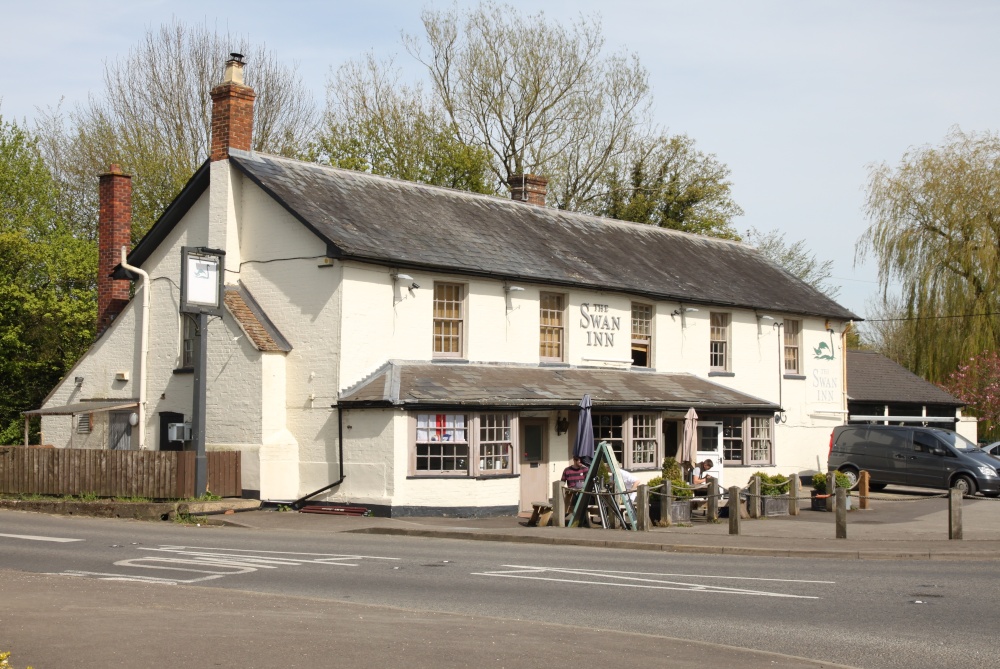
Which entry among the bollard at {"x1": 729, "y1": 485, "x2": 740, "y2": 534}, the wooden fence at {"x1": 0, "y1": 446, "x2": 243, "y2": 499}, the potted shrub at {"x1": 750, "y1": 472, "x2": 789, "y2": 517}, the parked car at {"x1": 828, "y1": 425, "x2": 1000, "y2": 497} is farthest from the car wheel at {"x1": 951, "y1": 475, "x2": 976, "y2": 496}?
the wooden fence at {"x1": 0, "y1": 446, "x2": 243, "y2": 499}

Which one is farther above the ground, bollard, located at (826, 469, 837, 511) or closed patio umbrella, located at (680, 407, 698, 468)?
closed patio umbrella, located at (680, 407, 698, 468)

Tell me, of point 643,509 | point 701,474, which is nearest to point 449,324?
point 701,474

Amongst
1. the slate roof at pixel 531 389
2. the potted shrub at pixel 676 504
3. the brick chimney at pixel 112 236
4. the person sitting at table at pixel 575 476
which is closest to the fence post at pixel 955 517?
the potted shrub at pixel 676 504

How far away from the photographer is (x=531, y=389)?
25625 millimetres

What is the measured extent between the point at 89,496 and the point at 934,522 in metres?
17.8

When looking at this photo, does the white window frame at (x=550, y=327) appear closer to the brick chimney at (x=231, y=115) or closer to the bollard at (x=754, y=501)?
the bollard at (x=754, y=501)

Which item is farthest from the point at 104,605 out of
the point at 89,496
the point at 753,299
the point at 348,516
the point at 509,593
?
the point at 753,299

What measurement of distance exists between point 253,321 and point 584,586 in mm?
13794

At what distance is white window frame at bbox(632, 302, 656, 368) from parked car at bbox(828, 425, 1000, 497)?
6103 millimetres

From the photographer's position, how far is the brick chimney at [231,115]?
26.0 meters

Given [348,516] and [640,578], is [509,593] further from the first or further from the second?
[348,516]

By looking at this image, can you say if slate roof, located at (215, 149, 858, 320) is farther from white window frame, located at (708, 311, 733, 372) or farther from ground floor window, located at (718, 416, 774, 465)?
ground floor window, located at (718, 416, 774, 465)

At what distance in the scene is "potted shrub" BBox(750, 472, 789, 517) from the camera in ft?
80.9

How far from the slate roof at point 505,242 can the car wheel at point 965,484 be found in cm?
691
